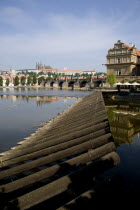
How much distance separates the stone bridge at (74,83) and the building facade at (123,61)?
2943cm

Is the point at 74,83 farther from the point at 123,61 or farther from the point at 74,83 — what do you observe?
the point at 123,61

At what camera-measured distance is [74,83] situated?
124875 millimetres

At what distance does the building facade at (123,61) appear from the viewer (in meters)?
70.4

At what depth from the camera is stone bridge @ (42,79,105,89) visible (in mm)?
110838

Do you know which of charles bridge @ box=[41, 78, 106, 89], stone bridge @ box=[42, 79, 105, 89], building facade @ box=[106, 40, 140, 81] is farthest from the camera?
stone bridge @ box=[42, 79, 105, 89]

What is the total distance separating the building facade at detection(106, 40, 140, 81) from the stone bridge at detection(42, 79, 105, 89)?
1159 inches

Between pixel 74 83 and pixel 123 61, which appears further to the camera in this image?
pixel 74 83

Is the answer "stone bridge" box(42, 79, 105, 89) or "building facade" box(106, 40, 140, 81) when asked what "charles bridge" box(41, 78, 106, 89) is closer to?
"stone bridge" box(42, 79, 105, 89)

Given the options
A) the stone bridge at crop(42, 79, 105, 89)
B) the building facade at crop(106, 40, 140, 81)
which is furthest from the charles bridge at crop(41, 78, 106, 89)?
the building facade at crop(106, 40, 140, 81)

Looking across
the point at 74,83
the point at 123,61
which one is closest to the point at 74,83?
the point at 74,83

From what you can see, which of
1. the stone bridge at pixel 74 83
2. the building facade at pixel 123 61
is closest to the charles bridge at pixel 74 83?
the stone bridge at pixel 74 83

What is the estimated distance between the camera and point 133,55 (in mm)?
71000

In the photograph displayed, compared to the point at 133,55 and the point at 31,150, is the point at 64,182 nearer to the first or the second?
the point at 31,150

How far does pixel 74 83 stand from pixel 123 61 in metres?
55.7
